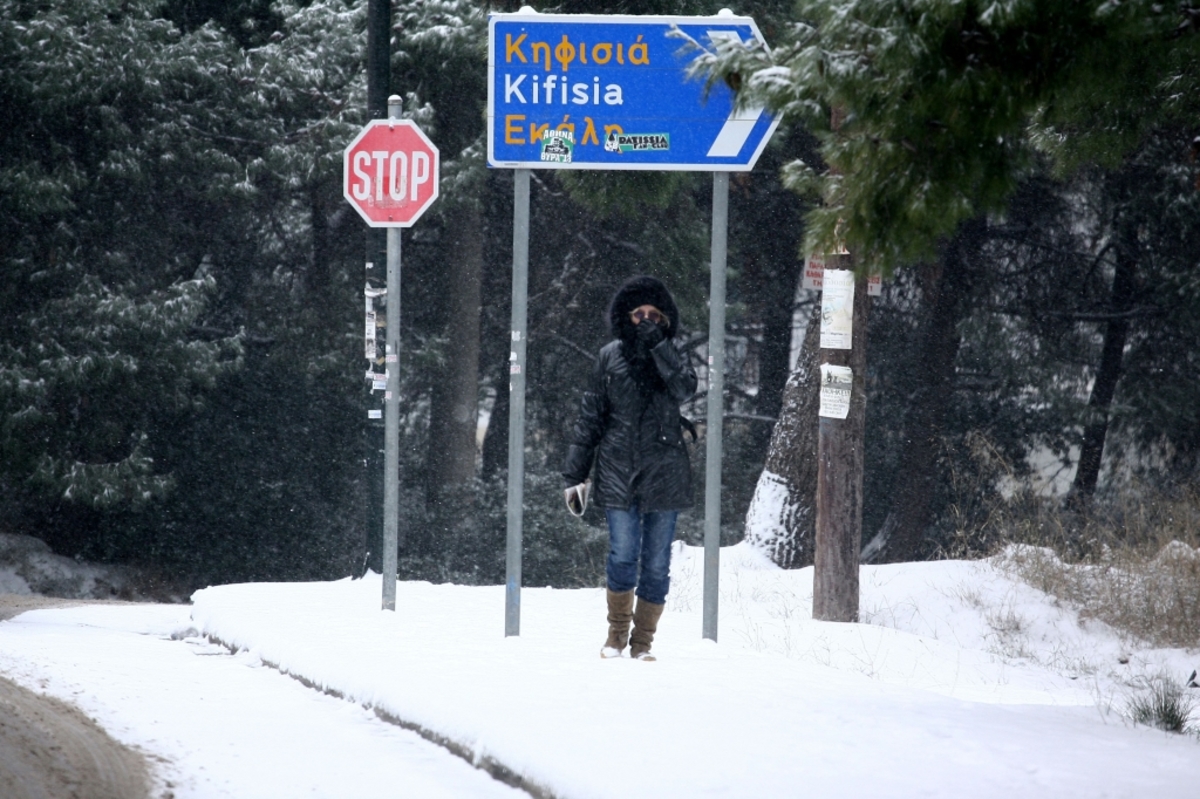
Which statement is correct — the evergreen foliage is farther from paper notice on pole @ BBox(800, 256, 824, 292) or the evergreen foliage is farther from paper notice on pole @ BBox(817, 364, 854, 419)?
paper notice on pole @ BBox(800, 256, 824, 292)

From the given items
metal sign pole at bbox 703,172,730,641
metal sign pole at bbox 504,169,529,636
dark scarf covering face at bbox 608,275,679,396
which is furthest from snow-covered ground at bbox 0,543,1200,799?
dark scarf covering face at bbox 608,275,679,396

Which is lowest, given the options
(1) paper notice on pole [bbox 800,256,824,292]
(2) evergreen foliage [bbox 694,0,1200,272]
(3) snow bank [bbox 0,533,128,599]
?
(3) snow bank [bbox 0,533,128,599]

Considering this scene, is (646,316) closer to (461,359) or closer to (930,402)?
(930,402)

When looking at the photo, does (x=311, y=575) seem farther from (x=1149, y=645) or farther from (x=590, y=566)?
(x=1149, y=645)

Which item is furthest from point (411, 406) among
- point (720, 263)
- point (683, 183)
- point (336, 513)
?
point (720, 263)

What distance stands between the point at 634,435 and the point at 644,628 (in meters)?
1.03

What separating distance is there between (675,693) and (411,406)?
16096 mm

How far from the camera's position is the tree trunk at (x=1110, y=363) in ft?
63.4

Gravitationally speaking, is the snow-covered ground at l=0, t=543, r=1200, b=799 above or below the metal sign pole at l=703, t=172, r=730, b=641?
below

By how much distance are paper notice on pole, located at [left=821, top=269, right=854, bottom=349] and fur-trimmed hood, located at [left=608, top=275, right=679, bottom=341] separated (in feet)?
9.41

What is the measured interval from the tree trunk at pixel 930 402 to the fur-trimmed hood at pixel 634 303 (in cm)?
1267

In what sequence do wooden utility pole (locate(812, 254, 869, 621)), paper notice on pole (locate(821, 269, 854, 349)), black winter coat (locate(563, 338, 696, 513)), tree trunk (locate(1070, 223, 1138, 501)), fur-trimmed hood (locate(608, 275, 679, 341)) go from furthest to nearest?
tree trunk (locate(1070, 223, 1138, 501)) → wooden utility pole (locate(812, 254, 869, 621)) → paper notice on pole (locate(821, 269, 854, 349)) → fur-trimmed hood (locate(608, 275, 679, 341)) → black winter coat (locate(563, 338, 696, 513))

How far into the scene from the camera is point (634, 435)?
7.10 meters

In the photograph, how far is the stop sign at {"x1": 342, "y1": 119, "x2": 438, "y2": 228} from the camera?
9.02m
